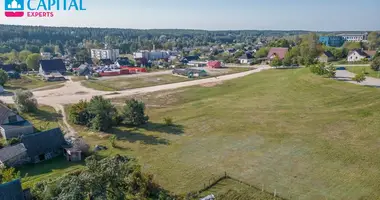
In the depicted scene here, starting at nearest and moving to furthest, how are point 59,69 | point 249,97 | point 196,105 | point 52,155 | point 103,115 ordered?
point 52,155 < point 103,115 < point 196,105 < point 249,97 < point 59,69

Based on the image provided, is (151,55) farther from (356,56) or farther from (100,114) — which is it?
(100,114)

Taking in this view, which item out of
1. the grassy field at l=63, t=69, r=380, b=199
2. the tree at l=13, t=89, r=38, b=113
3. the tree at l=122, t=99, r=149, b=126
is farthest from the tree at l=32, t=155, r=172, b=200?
the tree at l=13, t=89, r=38, b=113

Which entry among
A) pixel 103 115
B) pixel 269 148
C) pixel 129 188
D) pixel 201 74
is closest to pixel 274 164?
pixel 269 148

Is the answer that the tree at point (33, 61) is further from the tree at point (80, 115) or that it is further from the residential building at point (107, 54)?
the tree at point (80, 115)

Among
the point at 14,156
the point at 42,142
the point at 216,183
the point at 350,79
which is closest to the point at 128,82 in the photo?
the point at 42,142

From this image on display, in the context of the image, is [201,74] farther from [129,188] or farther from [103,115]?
[129,188]
